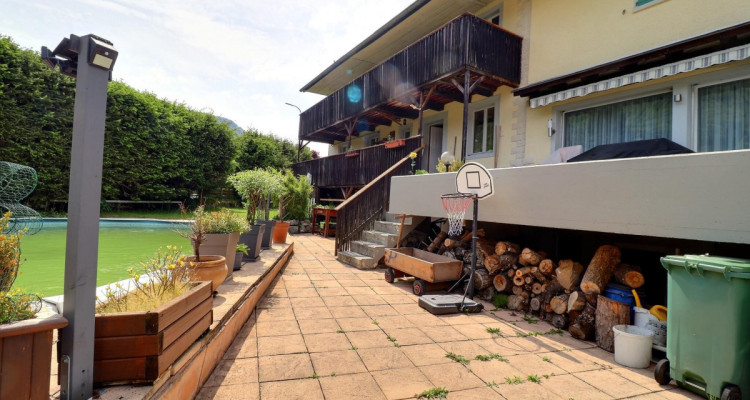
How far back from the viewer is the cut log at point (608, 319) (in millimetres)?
3514

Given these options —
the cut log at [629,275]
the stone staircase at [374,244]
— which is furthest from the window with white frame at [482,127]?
the cut log at [629,275]

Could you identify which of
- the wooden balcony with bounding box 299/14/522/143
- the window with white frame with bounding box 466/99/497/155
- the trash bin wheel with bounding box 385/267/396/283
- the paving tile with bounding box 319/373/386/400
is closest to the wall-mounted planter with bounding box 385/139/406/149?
the wooden balcony with bounding box 299/14/522/143

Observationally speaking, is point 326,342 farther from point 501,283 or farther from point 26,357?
point 501,283

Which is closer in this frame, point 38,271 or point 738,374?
point 738,374

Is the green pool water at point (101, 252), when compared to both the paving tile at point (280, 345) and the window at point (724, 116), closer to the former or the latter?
the paving tile at point (280, 345)

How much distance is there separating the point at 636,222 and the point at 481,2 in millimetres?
8115

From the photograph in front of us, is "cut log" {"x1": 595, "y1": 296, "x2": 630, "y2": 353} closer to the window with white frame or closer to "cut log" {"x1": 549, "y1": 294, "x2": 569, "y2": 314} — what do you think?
"cut log" {"x1": 549, "y1": 294, "x2": 569, "y2": 314}

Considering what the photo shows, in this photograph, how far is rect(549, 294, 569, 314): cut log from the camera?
160 inches

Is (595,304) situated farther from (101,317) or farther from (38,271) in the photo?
(38,271)

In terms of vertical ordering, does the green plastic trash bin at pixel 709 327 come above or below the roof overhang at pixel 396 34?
below

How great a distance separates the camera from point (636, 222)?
132 inches

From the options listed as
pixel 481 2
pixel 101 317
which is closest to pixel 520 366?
pixel 101 317

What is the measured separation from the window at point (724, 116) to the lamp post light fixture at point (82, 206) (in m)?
7.42

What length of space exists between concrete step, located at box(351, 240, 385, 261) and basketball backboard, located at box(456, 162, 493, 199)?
275 cm
